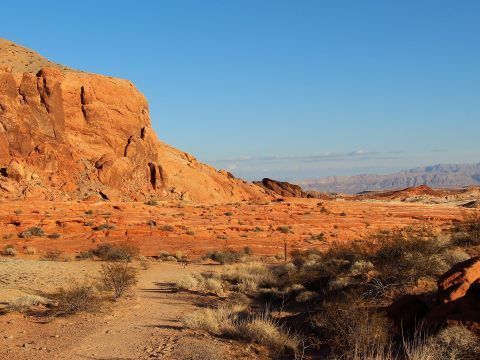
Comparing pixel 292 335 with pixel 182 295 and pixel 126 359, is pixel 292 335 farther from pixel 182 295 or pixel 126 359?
pixel 182 295

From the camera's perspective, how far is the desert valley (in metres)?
7.98

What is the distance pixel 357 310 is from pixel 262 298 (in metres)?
5.60

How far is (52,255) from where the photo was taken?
23.4 meters

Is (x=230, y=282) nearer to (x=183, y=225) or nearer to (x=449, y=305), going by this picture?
(x=449, y=305)

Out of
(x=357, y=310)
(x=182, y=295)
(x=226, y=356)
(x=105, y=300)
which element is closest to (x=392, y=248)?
(x=357, y=310)

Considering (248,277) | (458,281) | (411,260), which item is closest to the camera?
(458,281)

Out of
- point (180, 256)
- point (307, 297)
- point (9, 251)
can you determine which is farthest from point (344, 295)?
point (9, 251)

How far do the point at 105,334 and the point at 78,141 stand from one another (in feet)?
134

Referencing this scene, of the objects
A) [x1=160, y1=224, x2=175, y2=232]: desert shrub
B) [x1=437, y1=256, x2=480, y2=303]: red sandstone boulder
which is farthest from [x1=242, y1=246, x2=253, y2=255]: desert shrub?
[x1=437, y1=256, x2=480, y2=303]: red sandstone boulder

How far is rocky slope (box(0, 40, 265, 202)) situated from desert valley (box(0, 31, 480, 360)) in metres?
0.14

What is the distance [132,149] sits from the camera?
5066 centimetres

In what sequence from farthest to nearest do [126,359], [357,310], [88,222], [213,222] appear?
1. [213,222]
2. [88,222]
3. [357,310]
4. [126,359]

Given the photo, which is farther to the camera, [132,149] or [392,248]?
[132,149]

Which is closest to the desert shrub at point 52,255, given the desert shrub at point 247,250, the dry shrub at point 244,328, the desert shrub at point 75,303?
the desert shrub at point 247,250
